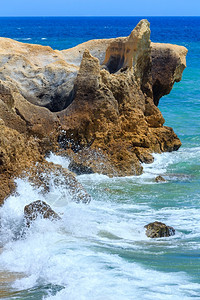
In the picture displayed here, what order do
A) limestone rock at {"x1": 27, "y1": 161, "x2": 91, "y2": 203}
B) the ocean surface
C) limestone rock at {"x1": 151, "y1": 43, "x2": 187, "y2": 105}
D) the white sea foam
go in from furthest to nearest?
limestone rock at {"x1": 151, "y1": 43, "x2": 187, "y2": 105}, the white sea foam, limestone rock at {"x1": 27, "y1": 161, "x2": 91, "y2": 203}, the ocean surface

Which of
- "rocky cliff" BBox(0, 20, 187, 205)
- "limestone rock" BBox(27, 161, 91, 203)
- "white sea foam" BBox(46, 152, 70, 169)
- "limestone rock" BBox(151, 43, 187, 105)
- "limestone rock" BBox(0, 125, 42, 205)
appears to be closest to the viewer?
"limestone rock" BBox(0, 125, 42, 205)

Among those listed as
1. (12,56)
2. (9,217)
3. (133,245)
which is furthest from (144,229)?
(12,56)

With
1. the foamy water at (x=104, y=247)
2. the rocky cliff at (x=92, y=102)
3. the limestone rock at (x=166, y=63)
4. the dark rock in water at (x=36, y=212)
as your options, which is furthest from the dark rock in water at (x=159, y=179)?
the limestone rock at (x=166, y=63)

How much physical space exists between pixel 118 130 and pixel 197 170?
1883mm

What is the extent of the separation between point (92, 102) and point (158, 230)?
13.6 feet

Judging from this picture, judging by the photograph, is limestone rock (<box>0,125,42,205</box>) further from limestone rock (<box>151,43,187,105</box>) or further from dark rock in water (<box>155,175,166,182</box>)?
limestone rock (<box>151,43,187,105</box>)

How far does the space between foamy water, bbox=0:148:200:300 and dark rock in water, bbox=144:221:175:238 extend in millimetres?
91

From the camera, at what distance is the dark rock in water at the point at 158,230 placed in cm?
689

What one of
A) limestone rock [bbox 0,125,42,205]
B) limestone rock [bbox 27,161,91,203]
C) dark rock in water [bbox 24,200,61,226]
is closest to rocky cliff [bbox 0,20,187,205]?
limestone rock [bbox 0,125,42,205]

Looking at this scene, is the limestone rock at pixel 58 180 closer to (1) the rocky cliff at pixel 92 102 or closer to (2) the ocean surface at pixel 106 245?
(2) the ocean surface at pixel 106 245

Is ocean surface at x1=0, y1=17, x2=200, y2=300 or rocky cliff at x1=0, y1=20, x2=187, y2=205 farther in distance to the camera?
rocky cliff at x1=0, y1=20, x2=187, y2=205

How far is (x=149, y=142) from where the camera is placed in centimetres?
1149

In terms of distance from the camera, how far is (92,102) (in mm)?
10477

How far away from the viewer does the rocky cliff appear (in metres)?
9.85
